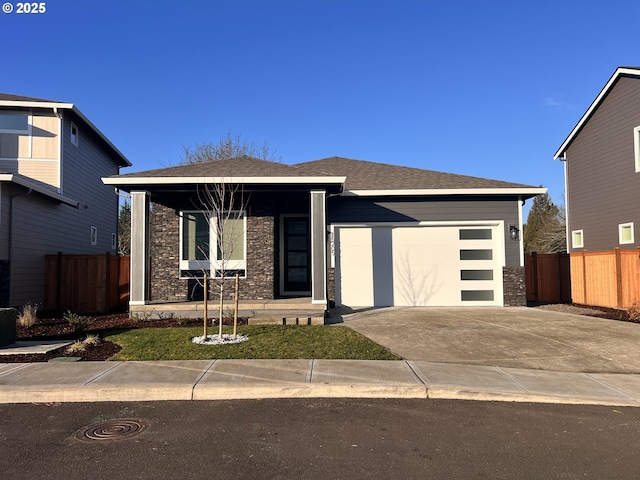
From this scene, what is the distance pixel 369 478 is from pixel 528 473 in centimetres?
128

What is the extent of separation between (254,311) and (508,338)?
5.51 m

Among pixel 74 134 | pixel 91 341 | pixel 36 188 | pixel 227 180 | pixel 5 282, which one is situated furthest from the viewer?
pixel 74 134

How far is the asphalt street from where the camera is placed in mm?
3645

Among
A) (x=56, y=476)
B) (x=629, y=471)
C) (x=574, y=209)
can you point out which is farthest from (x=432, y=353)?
(x=574, y=209)

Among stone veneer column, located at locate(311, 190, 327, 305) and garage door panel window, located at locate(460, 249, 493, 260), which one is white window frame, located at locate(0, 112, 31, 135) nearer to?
stone veneer column, located at locate(311, 190, 327, 305)

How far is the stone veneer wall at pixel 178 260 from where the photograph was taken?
12.4 m

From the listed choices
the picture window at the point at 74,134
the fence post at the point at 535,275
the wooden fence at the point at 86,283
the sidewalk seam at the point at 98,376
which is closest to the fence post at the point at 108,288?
the wooden fence at the point at 86,283

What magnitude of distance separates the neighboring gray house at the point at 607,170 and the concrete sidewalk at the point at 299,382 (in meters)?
11.4

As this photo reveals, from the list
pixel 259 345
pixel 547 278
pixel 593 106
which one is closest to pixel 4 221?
pixel 259 345

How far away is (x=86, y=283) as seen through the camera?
42.2 feet

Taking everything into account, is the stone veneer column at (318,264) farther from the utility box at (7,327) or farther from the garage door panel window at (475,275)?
the utility box at (7,327)

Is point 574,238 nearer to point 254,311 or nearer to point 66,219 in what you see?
point 254,311

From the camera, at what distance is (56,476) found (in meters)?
3.53

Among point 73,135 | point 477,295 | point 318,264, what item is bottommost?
point 477,295
